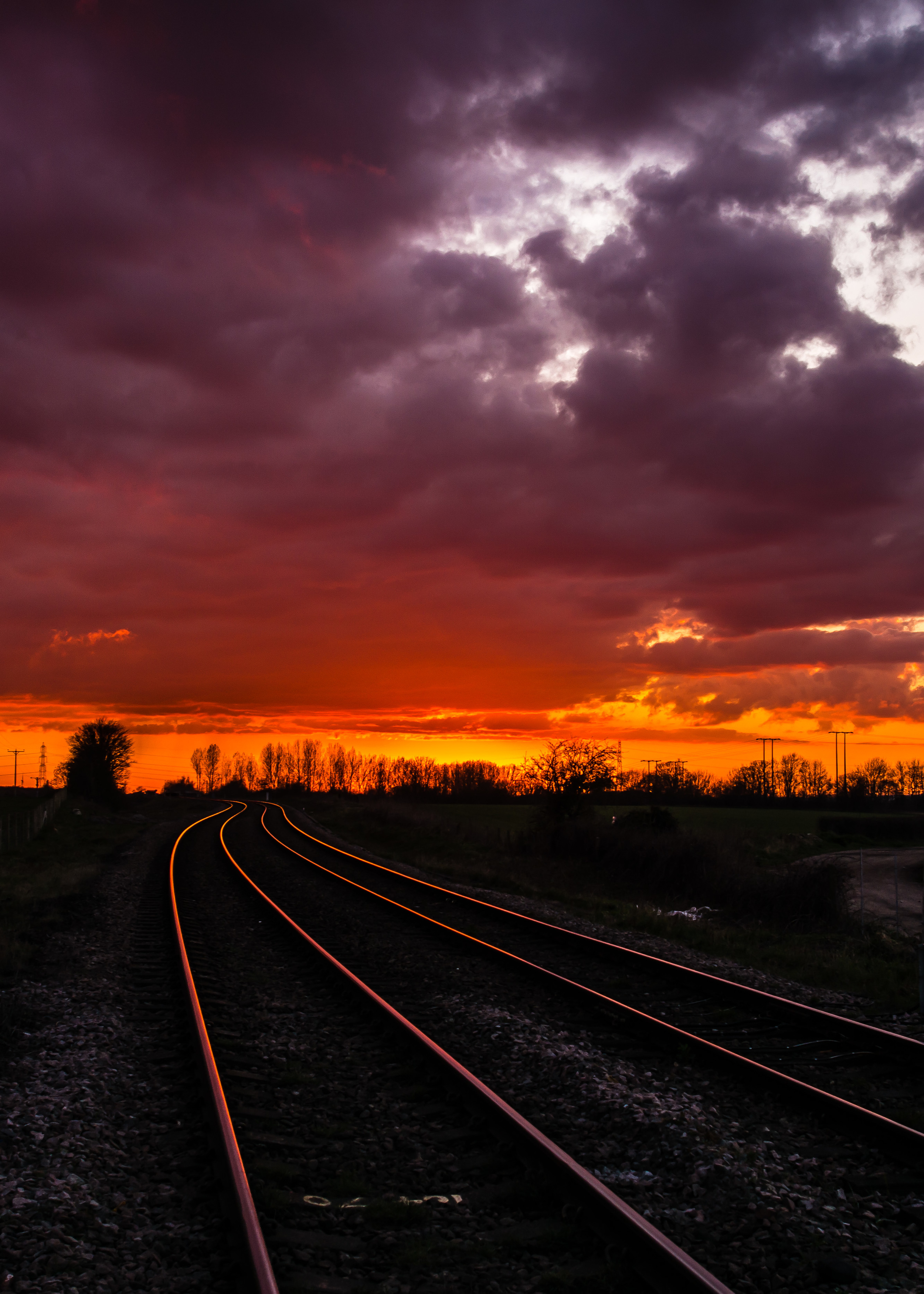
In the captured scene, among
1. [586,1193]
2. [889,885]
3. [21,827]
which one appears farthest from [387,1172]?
[21,827]

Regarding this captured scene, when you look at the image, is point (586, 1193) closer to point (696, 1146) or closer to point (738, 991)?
point (696, 1146)

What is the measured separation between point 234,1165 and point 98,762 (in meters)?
90.4

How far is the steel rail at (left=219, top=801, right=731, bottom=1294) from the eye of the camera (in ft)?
13.5

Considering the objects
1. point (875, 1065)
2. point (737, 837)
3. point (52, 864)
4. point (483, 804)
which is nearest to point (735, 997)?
point (875, 1065)

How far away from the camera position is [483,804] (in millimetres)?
112938

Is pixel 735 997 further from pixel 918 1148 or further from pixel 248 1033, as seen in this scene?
pixel 248 1033

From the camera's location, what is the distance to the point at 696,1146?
580 centimetres

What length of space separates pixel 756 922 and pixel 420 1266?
675 inches

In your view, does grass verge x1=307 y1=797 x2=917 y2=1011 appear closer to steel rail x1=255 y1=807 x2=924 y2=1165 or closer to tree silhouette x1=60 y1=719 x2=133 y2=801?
steel rail x1=255 y1=807 x2=924 y2=1165

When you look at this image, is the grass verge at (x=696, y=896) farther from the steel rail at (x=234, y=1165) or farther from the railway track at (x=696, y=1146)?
the steel rail at (x=234, y=1165)

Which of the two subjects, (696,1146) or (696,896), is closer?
(696,1146)

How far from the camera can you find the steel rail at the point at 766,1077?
19.5 feet

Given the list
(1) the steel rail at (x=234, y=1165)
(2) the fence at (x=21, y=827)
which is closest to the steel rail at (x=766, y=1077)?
(1) the steel rail at (x=234, y=1165)

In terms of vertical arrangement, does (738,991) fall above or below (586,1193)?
below
